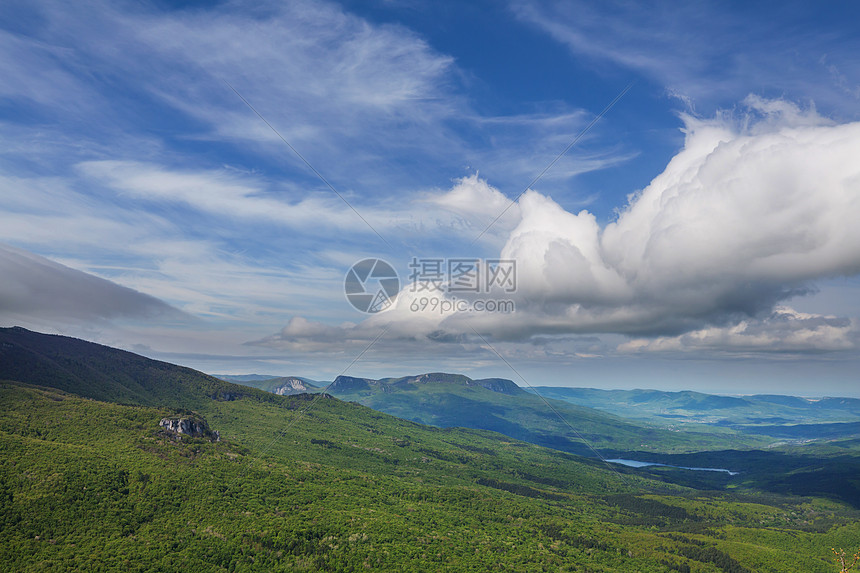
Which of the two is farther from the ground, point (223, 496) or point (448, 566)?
point (223, 496)

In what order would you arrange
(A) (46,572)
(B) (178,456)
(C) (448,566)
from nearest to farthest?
1. (A) (46,572)
2. (C) (448,566)
3. (B) (178,456)

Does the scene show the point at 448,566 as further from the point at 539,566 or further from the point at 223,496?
the point at 223,496

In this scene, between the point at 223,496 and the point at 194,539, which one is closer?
the point at 194,539

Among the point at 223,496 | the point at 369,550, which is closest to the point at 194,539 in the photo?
the point at 223,496

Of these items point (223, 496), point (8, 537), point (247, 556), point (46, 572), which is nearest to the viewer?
point (46, 572)

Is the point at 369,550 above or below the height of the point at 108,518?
below

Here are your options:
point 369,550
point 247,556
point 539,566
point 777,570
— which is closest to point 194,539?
point 247,556

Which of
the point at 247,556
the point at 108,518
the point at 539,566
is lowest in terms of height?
the point at 539,566

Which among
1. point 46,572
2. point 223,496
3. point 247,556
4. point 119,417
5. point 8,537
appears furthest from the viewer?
point 119,417

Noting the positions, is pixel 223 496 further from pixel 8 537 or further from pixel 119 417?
pixel 119 417
